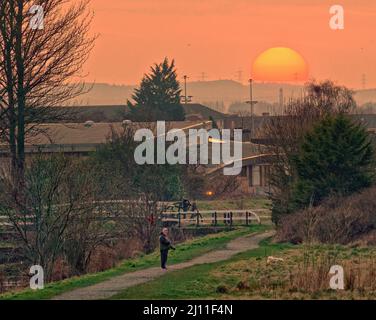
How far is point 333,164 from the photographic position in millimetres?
46844

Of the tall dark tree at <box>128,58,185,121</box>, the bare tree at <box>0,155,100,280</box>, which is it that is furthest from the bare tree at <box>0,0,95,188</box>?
the tall dark tree at <box>128,58,185,121</box>

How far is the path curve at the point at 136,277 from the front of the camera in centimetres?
2770

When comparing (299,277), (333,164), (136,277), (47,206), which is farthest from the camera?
(333,164)

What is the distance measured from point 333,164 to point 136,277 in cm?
1728

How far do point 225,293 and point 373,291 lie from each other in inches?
139

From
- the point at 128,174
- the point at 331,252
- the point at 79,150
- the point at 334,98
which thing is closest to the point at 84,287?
the point at 331,252

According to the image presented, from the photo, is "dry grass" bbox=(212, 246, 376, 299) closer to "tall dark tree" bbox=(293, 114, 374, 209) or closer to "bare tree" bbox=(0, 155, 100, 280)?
"bare tree" bbox=(0, 155, 100, 280)

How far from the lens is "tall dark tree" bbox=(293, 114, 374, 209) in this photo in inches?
1836

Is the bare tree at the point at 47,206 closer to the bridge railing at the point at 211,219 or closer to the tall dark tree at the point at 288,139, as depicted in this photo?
the tall dark tree at the point at 288,139

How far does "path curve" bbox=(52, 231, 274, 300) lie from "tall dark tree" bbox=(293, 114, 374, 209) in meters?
4.33

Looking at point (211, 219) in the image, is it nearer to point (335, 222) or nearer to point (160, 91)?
point (335, 222)

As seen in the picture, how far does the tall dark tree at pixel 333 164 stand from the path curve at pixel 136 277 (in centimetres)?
433

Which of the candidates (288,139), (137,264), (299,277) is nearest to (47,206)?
(137,264)

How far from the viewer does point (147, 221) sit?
155 feet
